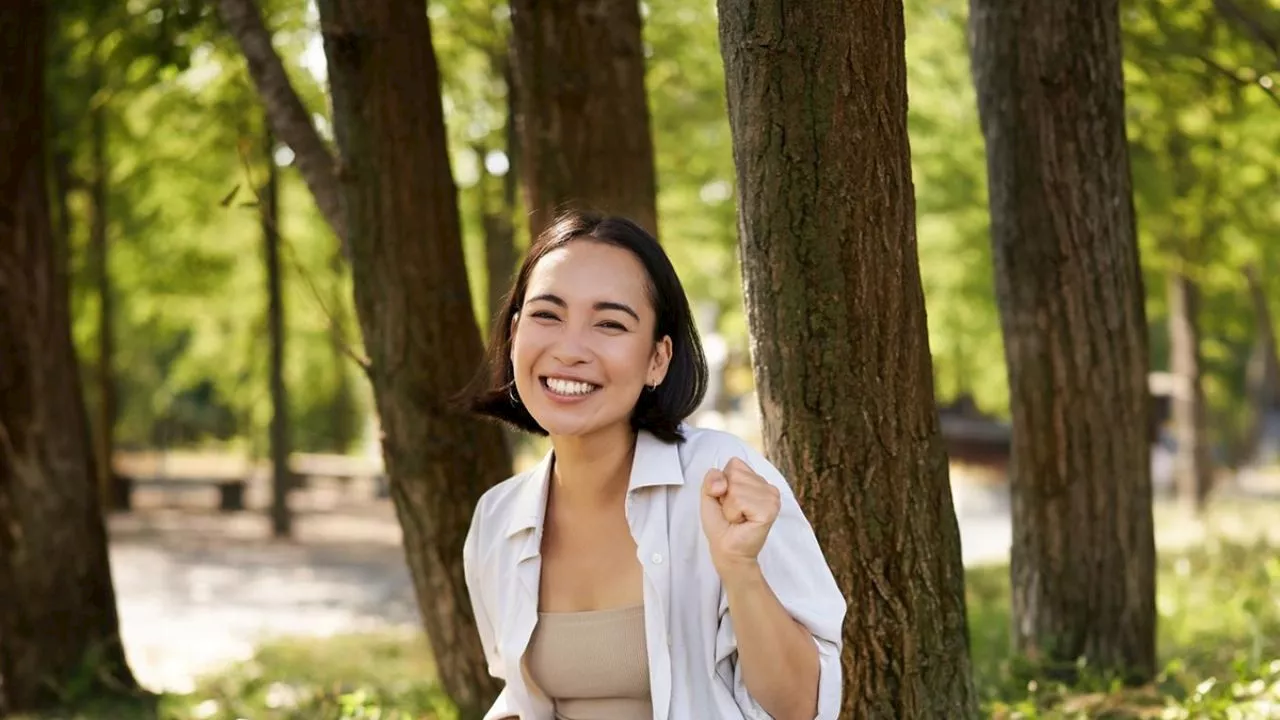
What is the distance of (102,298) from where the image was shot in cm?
2080

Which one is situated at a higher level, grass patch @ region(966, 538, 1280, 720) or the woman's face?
the woman's face

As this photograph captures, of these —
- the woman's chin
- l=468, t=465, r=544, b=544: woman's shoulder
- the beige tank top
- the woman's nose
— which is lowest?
the beige tank top

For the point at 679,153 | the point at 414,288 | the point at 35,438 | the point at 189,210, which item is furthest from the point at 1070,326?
the point at 189,210

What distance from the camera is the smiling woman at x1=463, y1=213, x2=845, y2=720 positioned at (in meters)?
2.95

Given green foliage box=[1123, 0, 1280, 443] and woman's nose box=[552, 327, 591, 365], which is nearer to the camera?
woman's nose box=[552, 327, 591, 365]

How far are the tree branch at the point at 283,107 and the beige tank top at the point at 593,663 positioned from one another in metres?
3.12

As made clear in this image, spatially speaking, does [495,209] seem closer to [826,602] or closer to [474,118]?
[474,118]

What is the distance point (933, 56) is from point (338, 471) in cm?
1642

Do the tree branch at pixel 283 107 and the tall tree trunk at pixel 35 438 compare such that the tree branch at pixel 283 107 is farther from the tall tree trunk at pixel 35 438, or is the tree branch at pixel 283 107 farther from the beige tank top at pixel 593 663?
the beige tank top at pixel 593 663

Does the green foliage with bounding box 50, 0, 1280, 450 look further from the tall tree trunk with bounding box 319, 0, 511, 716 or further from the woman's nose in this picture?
the woman's nose

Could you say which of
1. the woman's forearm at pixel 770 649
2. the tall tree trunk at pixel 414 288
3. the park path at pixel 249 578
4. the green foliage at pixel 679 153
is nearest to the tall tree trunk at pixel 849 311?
the woman's forearm at pixel 770 649

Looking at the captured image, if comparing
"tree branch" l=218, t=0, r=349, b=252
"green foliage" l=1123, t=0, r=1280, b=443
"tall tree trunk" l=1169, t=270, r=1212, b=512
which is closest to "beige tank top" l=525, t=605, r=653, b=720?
"tree branch" l=218, t=0, r=349, b=252

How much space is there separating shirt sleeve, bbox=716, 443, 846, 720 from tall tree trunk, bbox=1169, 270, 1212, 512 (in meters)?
15.5

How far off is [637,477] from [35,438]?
623cm
